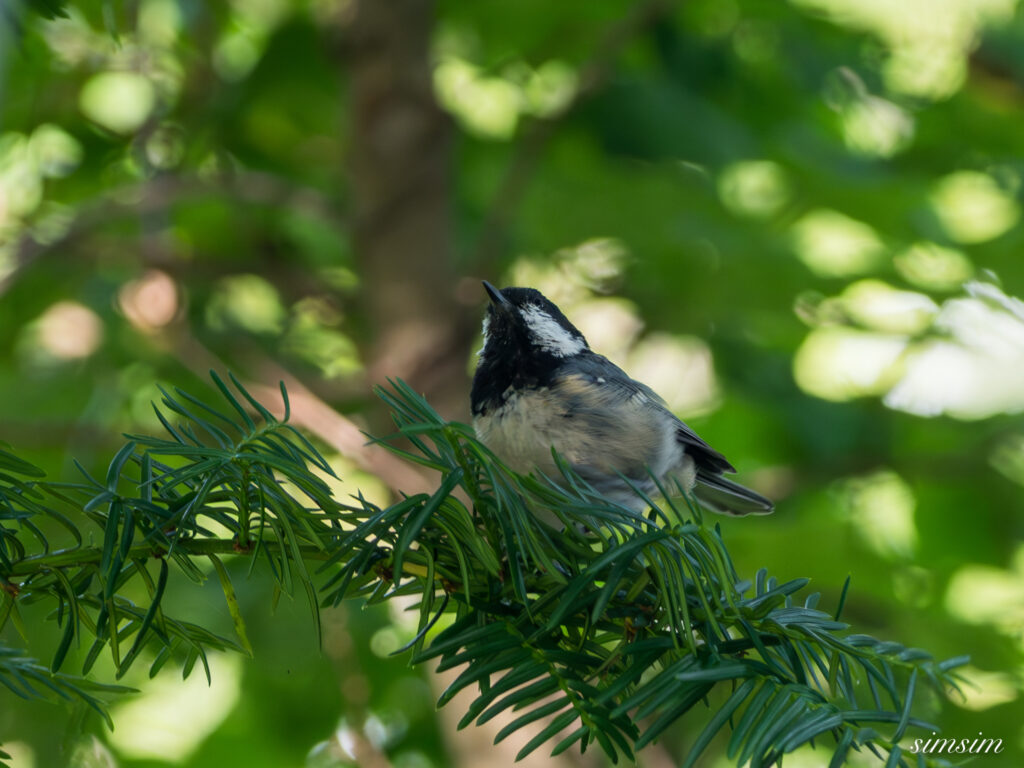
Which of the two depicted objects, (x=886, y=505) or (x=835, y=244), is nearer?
(x=886, y=505)

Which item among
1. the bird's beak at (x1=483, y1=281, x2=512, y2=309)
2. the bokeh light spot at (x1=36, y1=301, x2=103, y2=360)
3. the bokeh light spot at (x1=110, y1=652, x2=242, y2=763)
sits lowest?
the bokeh light spot at (x1=110, y1=652, x2=242, y2=763)

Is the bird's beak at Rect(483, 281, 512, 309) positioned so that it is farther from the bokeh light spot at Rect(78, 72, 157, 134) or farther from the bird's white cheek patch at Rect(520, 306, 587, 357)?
the bokeh light spot at Rect(78, 72, 157, 134)

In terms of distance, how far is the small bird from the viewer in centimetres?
147

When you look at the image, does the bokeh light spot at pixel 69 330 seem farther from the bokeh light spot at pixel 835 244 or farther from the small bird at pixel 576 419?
the bokeh light spot at pixel 835 244

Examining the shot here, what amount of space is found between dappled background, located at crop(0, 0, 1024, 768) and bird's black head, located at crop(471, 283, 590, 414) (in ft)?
1.05

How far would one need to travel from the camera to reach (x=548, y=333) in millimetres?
1856

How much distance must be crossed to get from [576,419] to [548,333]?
385 millimetres

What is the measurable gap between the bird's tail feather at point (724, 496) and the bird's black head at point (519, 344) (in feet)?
1.09

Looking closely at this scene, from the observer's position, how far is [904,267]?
2312 millimetres

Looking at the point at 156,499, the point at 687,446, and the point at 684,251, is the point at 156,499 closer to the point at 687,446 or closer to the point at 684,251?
the point at 687,446

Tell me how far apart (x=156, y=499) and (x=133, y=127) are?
223 centimetres

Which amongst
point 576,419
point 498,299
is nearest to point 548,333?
point 498,299

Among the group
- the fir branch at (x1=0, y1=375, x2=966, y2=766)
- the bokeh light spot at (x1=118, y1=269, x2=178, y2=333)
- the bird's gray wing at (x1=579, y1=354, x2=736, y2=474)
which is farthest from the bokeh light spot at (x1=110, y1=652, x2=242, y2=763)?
the fir branch at (x1=0, y1=375, x2=966, y2=766)

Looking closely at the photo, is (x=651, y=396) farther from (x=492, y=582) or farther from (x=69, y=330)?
(x=69, y=330)
